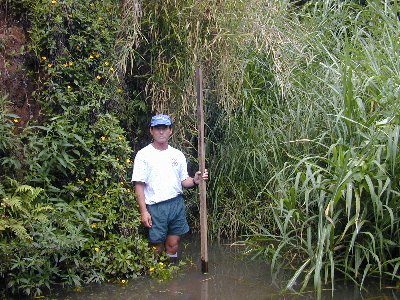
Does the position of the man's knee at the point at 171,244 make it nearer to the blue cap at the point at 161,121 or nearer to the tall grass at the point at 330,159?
the tall grass at the point at 330,159

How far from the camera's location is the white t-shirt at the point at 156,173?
6.61 m

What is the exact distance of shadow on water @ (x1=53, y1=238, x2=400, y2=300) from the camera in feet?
19.2

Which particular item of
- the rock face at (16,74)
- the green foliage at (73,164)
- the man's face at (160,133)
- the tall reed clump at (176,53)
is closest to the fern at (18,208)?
the green foliage at (73,164)

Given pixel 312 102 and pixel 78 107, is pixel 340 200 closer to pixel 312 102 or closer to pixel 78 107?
pixel 312 102

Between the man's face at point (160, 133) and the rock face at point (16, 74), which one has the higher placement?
the rock face at point (16, 74)

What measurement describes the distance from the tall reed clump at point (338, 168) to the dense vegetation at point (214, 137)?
19 millimetres

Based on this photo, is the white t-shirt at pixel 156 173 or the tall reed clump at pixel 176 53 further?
the tall reed clump at pixel 176 53

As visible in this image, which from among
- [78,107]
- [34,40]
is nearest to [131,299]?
[78,107]

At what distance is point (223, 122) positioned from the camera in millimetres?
7977

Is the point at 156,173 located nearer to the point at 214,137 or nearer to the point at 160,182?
the point at 160,182

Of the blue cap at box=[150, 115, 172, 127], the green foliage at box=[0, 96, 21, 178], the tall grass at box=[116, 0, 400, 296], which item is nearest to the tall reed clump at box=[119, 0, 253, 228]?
the tall grass at box=[116, 0, 400, 296]

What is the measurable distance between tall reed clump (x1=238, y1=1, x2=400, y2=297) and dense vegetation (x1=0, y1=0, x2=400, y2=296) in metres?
0.02

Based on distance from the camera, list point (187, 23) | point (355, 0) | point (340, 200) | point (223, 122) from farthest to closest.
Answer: point (355, 0), point (223, 122), point (187, 23), point (340, 200)

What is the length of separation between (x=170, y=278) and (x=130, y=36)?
2520 mm
